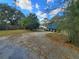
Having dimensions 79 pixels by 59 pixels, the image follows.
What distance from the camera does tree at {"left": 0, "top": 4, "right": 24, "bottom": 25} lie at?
57.1 meters

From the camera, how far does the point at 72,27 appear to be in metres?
17.0

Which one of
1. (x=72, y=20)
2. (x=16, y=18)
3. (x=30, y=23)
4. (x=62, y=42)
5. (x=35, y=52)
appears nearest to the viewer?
(x=35, y=52)

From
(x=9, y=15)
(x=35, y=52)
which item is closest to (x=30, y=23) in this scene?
(x=9, y=15)

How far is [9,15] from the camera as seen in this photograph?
59.3 m

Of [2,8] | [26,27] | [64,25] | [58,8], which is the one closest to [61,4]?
[58,8]

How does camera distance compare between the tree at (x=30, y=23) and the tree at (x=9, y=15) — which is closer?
the tree at (x=30, y=23)

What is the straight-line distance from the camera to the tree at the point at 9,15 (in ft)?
187

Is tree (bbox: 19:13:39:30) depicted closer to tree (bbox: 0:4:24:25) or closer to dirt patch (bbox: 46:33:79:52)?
tree (bbox: 0:4:24:25)

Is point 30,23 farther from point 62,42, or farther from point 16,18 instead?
point 62,42

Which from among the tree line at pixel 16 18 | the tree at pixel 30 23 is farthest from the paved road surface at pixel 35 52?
the tree at pixel 30 23

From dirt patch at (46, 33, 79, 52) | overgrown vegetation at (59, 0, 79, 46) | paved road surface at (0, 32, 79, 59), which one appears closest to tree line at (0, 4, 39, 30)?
dirt patch at (46, 33, 79, 52)

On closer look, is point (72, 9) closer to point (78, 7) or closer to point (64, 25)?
point (78, 7)

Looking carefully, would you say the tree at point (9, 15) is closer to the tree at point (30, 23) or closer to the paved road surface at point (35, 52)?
the tree at point (30, 23)

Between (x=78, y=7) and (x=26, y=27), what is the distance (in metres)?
40.2
